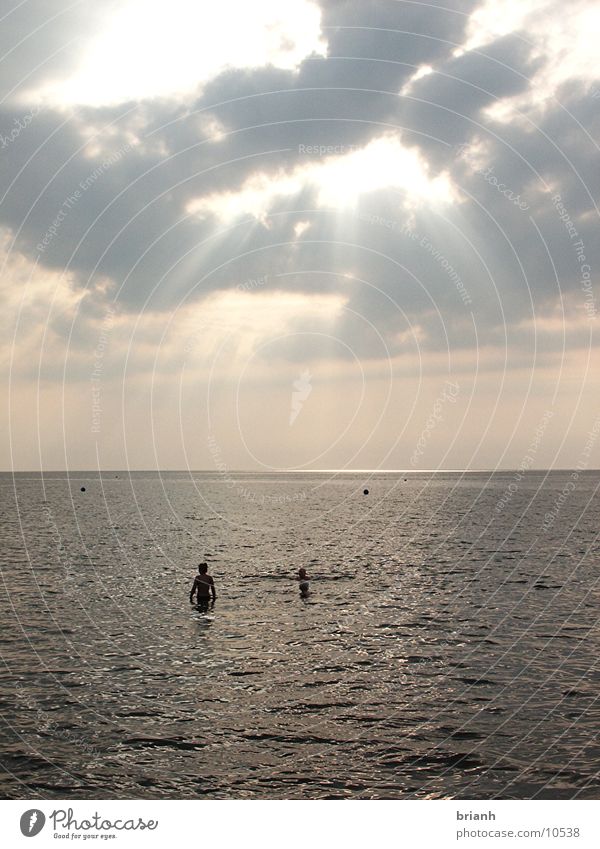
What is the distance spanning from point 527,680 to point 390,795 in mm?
12125

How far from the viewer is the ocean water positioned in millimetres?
18047
